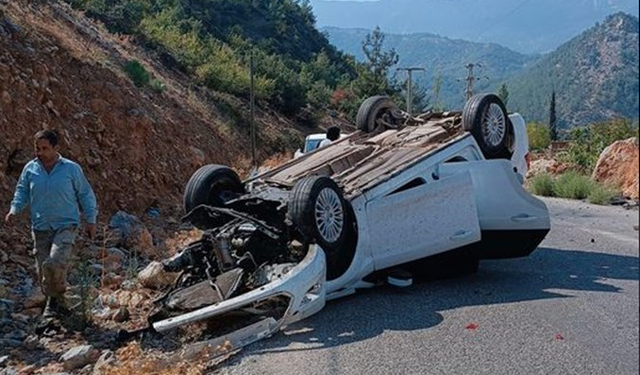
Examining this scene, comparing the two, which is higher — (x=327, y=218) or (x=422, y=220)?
(x=327, y=218)

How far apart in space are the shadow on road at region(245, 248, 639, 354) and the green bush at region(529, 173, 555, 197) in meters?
10.1

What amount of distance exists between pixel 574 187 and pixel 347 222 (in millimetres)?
11958

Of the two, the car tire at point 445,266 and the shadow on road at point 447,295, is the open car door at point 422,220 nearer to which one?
the car tire at point 445,266

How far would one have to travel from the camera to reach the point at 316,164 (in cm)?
790

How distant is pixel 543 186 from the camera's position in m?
18.6

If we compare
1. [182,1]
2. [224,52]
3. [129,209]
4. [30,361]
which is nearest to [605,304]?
[30,361]

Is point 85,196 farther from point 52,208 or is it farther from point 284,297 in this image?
point 284,297

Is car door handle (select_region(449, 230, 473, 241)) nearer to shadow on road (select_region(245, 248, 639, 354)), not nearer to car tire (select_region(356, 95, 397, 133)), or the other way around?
shadow on road (select_region(245, 248, 639, 354))

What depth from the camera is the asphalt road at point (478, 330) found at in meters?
4.82

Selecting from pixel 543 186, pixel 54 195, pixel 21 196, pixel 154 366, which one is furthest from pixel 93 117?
pixel 543 186

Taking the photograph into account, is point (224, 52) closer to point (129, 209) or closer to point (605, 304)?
point (129, 209)

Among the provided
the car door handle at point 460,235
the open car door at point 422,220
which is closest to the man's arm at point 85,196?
the open car door at point 422,220

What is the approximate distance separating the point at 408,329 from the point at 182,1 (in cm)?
4155

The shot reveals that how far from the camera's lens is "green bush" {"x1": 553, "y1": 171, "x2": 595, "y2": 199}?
16906 mm
